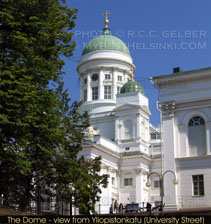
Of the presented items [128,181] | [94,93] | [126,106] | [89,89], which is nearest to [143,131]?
[126,106]

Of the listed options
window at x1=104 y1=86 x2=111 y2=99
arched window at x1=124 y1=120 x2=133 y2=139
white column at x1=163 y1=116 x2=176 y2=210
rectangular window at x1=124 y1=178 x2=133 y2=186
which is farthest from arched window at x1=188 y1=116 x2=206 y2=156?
window at x1=104 y1=86 x2=111 y2=99

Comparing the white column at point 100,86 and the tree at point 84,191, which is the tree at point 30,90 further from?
the white column at point 100,86

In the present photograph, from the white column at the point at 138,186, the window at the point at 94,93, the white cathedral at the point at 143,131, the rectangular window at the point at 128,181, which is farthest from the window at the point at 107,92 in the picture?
the white column at the point at 138,186

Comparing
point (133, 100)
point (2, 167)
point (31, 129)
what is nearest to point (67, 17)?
point (31, 129)

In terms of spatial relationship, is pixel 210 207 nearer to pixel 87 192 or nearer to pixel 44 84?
pixel 87 192

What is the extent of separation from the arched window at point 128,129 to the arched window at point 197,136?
36.0 m

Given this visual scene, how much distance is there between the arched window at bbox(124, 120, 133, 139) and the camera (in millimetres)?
74019

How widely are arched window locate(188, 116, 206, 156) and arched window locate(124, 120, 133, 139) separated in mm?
36046

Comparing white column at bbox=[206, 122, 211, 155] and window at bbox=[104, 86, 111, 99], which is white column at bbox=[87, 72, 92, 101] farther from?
white column at bbox=[206, 122, 211, 155]

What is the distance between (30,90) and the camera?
24109 millimetres

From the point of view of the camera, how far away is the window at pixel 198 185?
118ft

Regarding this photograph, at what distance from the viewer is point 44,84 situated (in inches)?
1033

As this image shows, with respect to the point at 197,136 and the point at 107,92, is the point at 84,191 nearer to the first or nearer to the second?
the point at 197,136

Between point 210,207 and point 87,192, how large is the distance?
36.2ft
